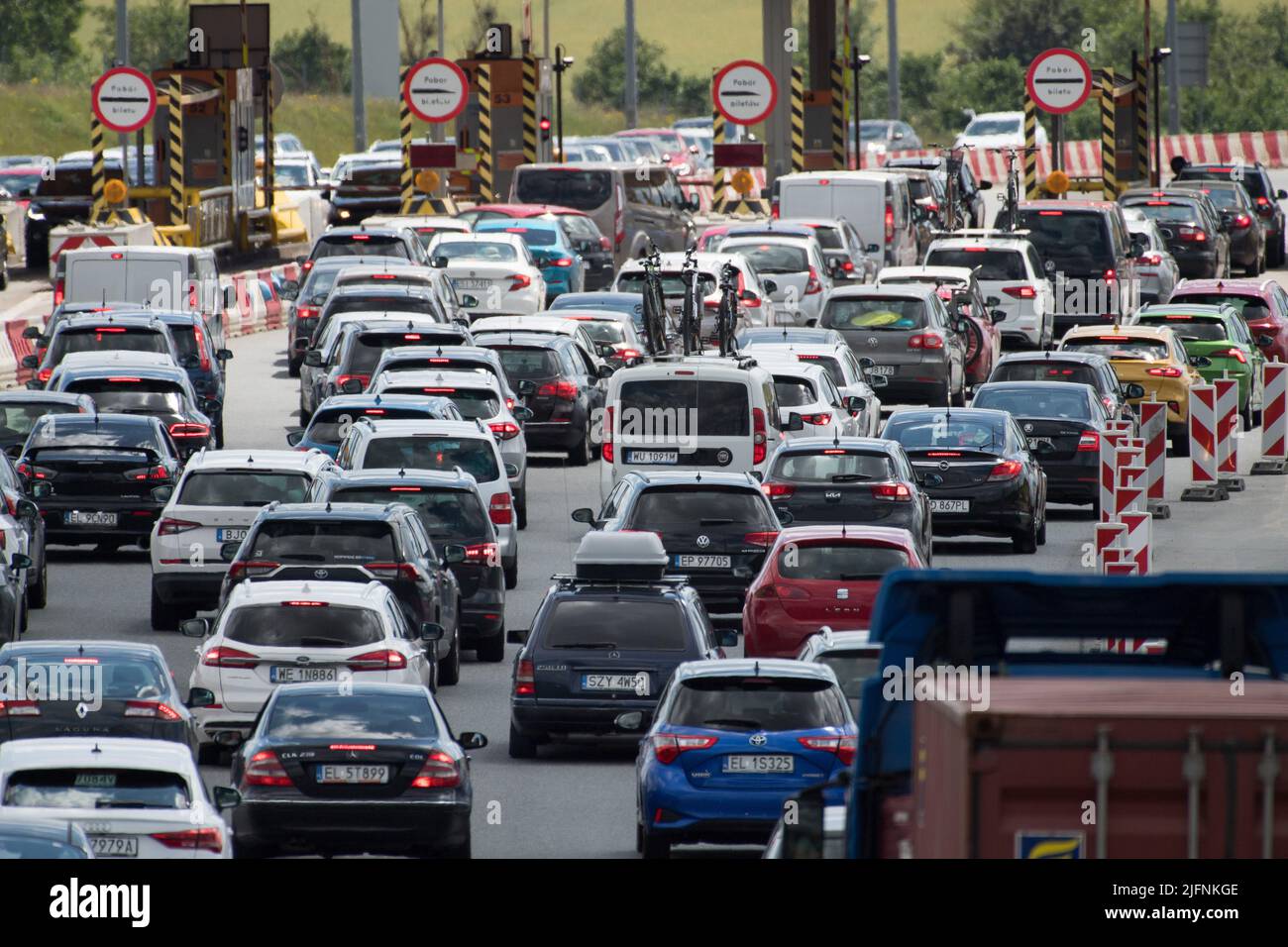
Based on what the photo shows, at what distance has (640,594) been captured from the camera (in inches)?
788

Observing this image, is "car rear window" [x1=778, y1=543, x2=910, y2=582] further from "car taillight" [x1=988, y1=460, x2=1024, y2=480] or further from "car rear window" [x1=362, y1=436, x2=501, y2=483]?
"car taillight" [x1=988, y1=460, x2=1024, y2=480]

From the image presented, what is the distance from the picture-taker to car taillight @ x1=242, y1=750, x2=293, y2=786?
622 inches

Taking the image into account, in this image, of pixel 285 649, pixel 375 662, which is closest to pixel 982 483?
pixel 375 662

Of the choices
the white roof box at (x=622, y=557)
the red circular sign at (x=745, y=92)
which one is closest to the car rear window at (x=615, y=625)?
the white roof box at (x=622, y=557)

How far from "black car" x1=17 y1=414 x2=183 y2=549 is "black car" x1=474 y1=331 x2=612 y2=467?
6.82 meters

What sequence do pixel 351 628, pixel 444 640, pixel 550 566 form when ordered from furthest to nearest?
1. pixel 550 566
2. pixel 444 640
3. pixel 351 628

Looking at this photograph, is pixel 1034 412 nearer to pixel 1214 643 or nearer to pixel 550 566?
pixel 550 566

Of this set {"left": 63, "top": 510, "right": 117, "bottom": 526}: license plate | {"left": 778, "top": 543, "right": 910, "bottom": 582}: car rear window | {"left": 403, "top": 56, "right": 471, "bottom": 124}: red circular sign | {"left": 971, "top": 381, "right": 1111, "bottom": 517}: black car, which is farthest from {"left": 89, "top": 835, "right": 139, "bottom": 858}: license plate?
{"left": 403, "top": 56, "right": 471, "bottom": 124}: red circular sign

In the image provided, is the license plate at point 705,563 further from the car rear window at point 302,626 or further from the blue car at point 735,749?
the blue car at point 735,749

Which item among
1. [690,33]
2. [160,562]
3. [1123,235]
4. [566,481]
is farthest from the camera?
[690,33]

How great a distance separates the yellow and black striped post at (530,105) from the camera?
58562 millimetres

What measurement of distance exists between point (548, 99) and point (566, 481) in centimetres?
3144

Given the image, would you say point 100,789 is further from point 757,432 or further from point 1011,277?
point 1011,277

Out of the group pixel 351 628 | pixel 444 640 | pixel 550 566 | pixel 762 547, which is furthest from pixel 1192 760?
pixel 550 566
